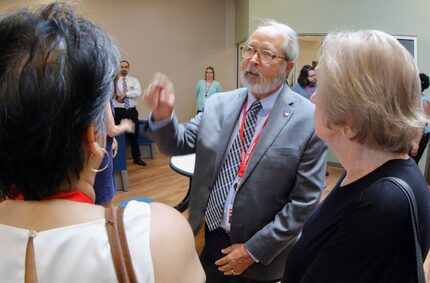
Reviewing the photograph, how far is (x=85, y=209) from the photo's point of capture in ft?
2.11

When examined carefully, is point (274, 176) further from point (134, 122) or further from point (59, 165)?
point (134, 122)

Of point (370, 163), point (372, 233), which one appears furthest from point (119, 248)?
point (370, 163)

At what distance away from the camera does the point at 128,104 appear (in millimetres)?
5809

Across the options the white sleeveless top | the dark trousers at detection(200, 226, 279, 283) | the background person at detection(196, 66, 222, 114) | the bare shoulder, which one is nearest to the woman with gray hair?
the bare shoulder

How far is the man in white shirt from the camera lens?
577 cm

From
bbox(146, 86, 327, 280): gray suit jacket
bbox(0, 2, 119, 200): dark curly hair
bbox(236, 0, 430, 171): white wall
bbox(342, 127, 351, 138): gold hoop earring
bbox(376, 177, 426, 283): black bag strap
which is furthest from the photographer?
bbox(236, 0, 430, 171): white wall

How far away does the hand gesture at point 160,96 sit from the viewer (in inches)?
46.6

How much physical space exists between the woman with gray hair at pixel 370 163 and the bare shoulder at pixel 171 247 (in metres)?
0.39

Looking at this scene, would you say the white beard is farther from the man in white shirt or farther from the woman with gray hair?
the man in white shirt

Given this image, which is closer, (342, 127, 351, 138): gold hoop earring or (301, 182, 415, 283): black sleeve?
(301, 182, 415, 283): black sleeve

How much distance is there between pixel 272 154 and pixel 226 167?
23 centimetres

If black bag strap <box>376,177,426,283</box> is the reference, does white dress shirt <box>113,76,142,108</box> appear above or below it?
below

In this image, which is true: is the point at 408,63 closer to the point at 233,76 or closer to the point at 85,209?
the point at 85,209

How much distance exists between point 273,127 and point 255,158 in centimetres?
15
